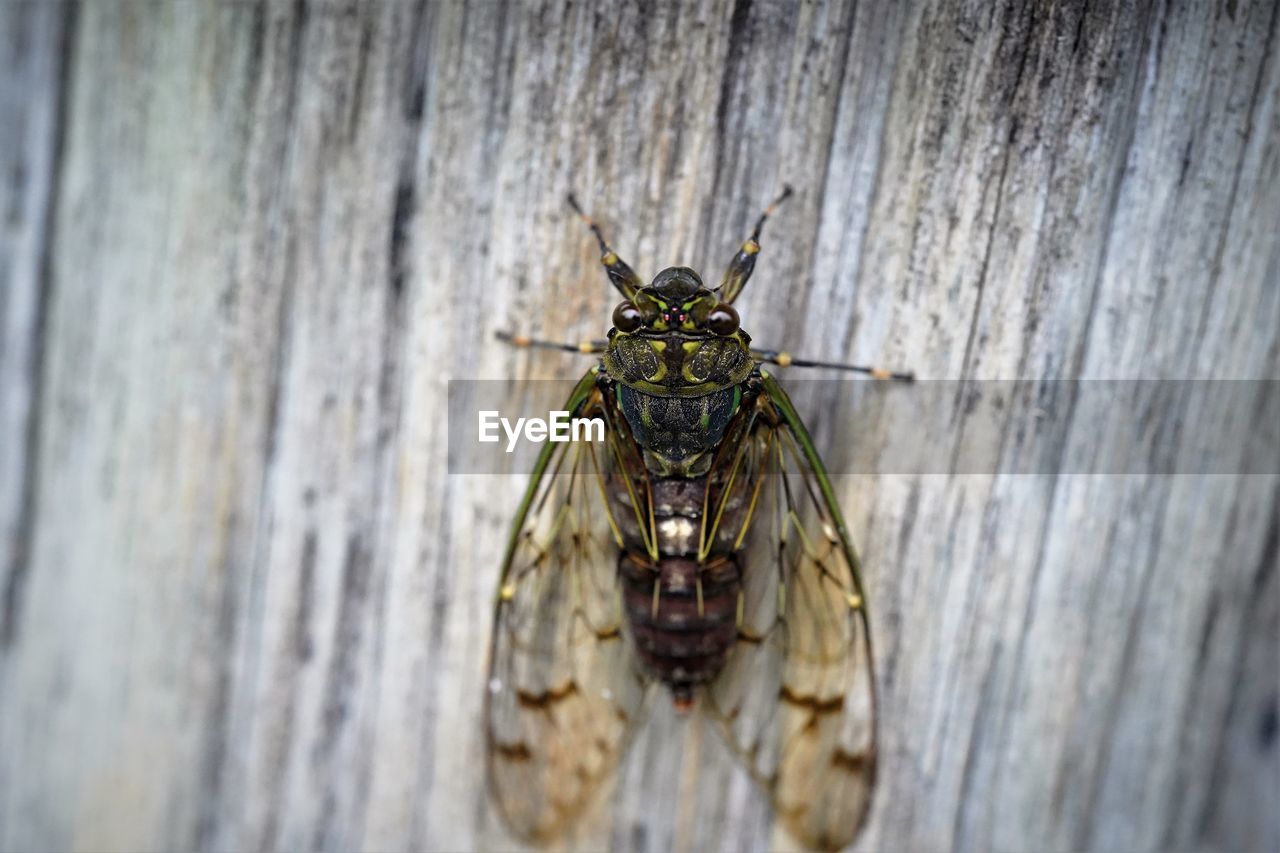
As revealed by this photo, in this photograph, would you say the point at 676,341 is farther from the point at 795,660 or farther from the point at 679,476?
the point at 795,660

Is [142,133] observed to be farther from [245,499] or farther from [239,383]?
[245,499]

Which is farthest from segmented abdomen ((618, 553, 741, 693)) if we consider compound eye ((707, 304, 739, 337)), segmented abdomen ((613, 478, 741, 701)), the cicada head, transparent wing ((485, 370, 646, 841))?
compound eye ((707, 304, 739, 337))

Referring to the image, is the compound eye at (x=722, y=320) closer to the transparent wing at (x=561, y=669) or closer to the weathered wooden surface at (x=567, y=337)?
the weathered wooden surface at (x=567, y=337)

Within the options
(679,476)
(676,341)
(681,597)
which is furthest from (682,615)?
(676,341)

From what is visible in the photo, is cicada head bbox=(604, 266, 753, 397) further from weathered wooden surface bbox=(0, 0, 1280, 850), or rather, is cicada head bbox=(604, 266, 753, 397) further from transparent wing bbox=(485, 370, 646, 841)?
transparent wing bbox=(485, 370, 646, 841)

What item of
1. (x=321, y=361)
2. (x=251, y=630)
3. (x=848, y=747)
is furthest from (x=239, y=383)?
(x=848, y=747)

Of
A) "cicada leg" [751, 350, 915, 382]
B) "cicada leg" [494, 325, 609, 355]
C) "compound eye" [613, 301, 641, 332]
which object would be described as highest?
"compound eye" [613, 301, 641, 332]
